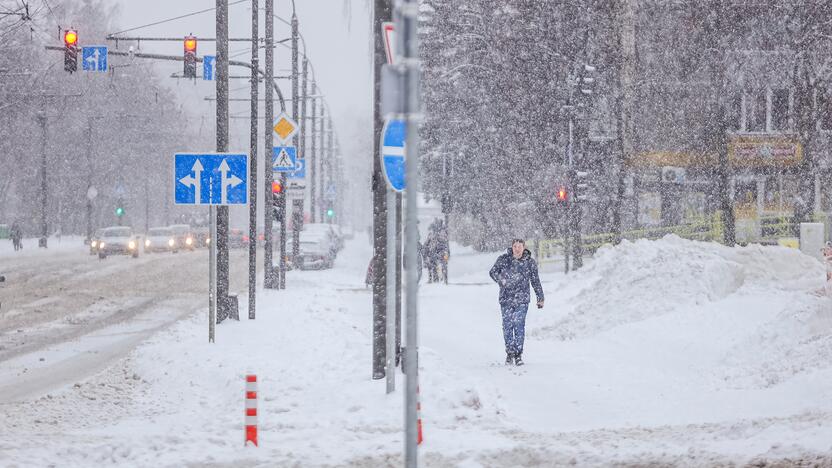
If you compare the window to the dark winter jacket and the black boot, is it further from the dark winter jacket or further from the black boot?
the black boot

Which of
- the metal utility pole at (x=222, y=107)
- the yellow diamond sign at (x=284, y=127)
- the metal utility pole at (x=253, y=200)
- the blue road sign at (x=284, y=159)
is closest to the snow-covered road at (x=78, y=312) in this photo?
the metal utility pole at (x=253, y=200)

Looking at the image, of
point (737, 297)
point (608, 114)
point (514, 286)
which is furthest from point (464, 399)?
point (608, 114)

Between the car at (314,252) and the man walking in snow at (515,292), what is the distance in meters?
28.2

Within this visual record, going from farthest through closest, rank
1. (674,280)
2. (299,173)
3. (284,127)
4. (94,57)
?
(299,173) < (94,57) < (284,127) < (674,280)

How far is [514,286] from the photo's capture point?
14750 mm

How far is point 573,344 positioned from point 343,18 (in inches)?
267

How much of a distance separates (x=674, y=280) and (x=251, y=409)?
11782 mm

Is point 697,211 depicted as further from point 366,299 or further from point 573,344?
point 573,344

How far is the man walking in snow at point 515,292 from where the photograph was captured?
14.7m

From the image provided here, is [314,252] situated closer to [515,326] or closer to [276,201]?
[276,201]

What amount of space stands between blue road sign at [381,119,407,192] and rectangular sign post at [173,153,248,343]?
15.3 ft

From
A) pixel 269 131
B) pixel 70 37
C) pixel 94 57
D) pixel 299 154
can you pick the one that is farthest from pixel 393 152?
pixel 299 154

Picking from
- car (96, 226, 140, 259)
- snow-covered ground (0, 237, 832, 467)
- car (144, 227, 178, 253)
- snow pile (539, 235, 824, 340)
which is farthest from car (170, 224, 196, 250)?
snow pile (539, 235, 824, 340)

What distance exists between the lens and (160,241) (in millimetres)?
59625
